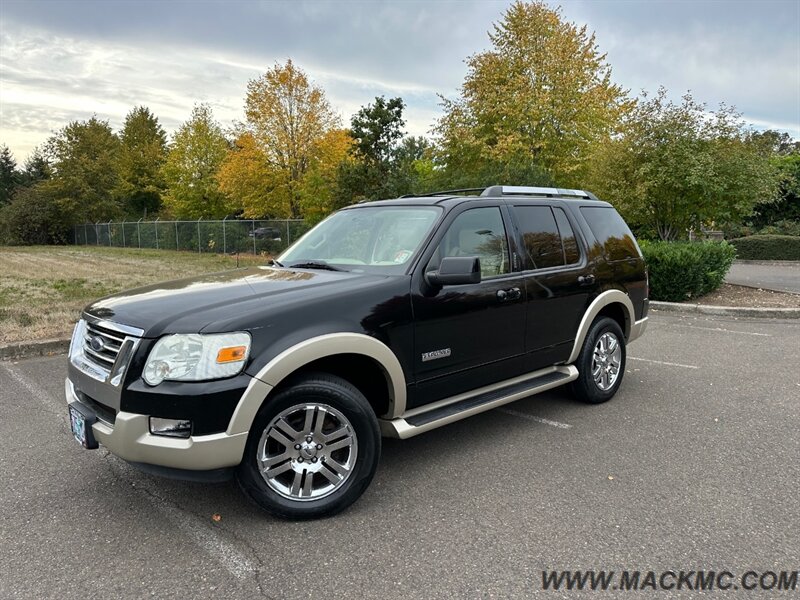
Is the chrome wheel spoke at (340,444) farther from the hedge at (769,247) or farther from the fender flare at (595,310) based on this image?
the hedge at (769,247)

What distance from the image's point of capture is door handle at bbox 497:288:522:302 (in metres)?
4.06

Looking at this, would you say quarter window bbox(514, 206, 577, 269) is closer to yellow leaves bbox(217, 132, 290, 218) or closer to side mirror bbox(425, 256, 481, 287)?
side mirror bbox(425, 256, 481, 287)

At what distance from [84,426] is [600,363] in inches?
164

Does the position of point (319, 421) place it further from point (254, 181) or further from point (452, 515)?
point (254, 181)

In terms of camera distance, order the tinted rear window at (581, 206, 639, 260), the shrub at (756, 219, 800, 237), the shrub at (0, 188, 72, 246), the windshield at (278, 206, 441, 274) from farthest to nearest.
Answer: the shrub at (0, 188, 72, 246)
the shrub at (756, 219, 800, 237)
the tinted rear window at (581, 206, 639, 260)
the windshield at (278, 206, 441, 274)

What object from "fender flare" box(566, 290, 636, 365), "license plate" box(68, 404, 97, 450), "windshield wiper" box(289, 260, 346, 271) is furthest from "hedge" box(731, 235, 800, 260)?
"license plate" box(68, 404, 97, 450)

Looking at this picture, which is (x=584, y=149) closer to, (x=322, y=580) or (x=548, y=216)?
(x=548, y=216)

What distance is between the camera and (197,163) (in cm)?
3588

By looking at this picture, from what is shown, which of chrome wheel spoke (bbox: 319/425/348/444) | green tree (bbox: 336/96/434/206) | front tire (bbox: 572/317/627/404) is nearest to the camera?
chrome wheel spoke (bbox: 319/425/348/444)

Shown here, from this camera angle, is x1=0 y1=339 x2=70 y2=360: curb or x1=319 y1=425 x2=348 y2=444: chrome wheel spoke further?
x1=0 y1=339 x2=70 y2=360: curb

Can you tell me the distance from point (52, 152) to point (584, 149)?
42234 mm

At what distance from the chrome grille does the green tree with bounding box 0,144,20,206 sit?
70019mm

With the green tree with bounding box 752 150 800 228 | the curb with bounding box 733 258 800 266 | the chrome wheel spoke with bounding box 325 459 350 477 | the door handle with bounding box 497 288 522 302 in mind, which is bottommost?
the chrome wheel spoke with bounding box 325 459 350 477

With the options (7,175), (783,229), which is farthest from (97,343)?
(7,175)
